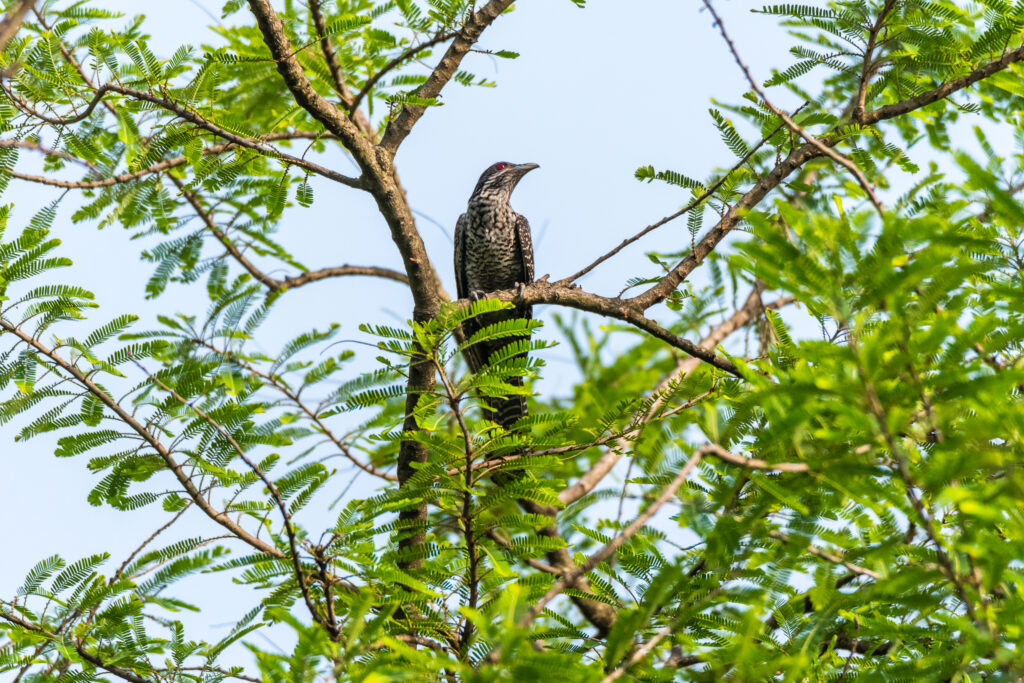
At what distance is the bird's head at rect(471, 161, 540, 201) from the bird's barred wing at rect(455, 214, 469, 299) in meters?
0.29

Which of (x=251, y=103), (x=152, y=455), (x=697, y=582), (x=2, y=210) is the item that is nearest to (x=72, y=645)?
(x=152, y=455)

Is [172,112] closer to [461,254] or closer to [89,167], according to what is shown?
[89,167]

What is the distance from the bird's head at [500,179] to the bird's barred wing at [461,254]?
289 millimetres

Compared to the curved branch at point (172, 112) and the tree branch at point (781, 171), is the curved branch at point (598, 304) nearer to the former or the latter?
the tree branch at point (781, 171)

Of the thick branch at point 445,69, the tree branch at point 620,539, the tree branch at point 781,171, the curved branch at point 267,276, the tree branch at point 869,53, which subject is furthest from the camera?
the curved branch at point 267,276

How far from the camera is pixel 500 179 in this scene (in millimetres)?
8086

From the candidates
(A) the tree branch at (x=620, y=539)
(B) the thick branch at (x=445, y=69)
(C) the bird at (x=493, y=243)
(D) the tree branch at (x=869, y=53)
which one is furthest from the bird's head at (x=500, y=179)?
(A) the tree branch at (x=620, y=539)

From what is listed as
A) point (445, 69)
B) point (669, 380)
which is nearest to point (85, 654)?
point (669, 380)

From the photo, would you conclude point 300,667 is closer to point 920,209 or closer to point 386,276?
point 920,209

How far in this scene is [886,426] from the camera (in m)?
2.28

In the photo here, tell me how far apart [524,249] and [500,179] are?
76 centimetres

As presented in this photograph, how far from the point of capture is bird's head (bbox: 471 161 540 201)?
7.99 metres

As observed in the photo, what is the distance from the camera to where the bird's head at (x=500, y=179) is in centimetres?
799

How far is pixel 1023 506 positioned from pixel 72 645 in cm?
398
